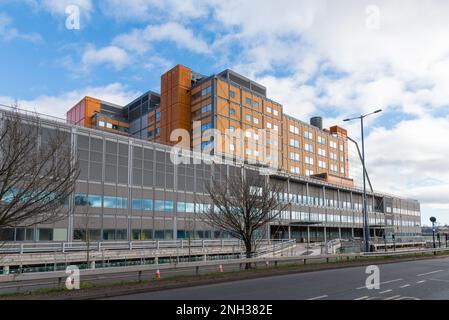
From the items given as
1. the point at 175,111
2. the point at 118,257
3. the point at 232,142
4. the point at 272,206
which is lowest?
the point at 118,257

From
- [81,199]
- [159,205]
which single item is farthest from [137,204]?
[81,199]

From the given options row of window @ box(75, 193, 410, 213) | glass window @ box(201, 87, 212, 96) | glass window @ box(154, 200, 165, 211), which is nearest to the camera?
row of window @ box(75, 193, 410, 213)

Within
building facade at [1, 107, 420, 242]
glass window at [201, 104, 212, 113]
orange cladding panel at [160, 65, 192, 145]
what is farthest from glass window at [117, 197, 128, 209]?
orange cladding panel at [160, 65, 192, 145]

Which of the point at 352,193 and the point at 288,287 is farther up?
the point at 352,193

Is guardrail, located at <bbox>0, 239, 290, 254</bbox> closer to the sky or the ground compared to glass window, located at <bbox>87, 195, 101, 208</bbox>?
closer to the ground

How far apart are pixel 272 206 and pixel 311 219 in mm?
45119

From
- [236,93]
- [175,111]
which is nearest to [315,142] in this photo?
[236,93]

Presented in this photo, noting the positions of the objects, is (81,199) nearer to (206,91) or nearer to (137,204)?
(137,204)

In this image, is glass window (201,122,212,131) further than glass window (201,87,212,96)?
No

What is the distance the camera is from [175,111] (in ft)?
272

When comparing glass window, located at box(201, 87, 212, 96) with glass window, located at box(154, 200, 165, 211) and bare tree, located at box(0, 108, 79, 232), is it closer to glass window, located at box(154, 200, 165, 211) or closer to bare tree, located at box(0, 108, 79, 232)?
glass window, located at box(154, 200, 165, 211)
